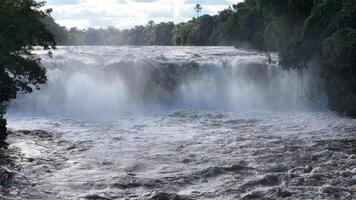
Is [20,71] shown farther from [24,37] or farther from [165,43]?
[165,43]

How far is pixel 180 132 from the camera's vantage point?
20.7 metres

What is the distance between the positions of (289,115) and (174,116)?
5291 millimetres

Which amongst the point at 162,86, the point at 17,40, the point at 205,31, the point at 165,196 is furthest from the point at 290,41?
the point at 205,31

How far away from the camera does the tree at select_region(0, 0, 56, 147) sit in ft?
48.5

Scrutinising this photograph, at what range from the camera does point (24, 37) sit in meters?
15.7

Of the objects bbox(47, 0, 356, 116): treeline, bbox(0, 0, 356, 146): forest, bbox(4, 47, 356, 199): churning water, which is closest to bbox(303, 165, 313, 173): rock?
bbox(4, 47, 356, 199): churning water

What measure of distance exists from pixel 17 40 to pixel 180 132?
24.5ft

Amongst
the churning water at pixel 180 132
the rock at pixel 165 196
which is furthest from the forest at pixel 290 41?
the rock at pixel 165 196

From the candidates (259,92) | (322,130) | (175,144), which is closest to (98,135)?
(175,144)

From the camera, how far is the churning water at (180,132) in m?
12.7

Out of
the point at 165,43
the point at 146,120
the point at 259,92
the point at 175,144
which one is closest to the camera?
the point at 175,144

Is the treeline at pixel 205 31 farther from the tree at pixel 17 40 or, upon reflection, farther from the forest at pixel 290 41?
the tree at pixel 17 40

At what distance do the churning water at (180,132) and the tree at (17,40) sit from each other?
2031 millimetres

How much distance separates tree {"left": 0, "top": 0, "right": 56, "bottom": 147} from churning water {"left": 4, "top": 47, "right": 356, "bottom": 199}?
203 cm
